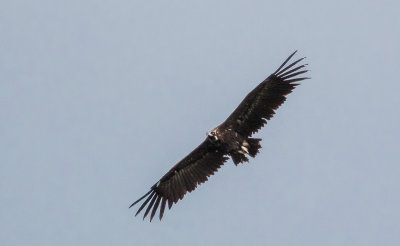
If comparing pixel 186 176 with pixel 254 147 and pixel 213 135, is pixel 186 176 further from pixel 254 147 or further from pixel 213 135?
pixel 254 147

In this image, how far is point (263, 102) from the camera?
24266mm

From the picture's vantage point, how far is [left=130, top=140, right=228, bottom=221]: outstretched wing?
83.2ft

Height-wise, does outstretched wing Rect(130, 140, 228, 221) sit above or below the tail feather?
above

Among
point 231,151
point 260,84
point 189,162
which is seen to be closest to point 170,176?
point 189,162

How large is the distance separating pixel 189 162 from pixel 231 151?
1692mm

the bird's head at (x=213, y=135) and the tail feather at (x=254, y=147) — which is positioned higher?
the bird's head at (x=213, y=135)

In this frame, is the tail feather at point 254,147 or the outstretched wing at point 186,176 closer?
the tail feather at point 254,147

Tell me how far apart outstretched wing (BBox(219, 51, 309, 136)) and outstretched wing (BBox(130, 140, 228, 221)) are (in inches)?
53.3

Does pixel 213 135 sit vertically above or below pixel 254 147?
above

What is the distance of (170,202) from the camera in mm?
25375

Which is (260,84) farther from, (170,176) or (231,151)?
(170,176)

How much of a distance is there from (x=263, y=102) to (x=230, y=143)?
67.6 inches

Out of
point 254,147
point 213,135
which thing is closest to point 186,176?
point 213,135

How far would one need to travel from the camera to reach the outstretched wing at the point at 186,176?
83.2 ft
